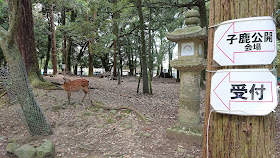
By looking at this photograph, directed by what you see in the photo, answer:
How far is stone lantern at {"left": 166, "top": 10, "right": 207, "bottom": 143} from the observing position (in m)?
3.94

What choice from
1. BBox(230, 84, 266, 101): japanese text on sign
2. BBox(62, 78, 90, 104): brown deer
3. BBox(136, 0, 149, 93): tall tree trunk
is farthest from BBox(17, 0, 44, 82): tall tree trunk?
BBox(230, 84, 266, 101): japanese text on sign

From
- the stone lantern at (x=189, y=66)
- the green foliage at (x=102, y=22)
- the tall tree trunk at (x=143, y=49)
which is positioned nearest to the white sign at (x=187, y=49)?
the stone lantern at (x=189, y=66)

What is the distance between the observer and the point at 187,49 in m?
4.10

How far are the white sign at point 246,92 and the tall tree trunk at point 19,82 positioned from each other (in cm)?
360

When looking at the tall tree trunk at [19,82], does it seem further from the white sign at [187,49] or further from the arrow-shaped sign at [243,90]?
the arrow-shaped sign at [243,90]

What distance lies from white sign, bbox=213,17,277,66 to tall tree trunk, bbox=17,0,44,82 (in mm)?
7386

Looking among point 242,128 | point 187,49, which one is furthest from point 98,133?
point 242,128

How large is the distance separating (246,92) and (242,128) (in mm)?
272

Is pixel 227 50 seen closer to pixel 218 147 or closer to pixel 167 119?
pixel 218 147

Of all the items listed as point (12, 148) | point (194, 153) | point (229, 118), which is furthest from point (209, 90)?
point (12, 148)

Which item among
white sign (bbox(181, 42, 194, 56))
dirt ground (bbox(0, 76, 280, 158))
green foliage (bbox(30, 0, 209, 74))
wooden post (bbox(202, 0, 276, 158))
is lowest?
dirt ground (bbox(0, 76, 280, 158))

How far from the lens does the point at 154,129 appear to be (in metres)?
4.41

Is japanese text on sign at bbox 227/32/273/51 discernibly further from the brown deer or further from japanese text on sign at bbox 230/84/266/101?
the brown deer

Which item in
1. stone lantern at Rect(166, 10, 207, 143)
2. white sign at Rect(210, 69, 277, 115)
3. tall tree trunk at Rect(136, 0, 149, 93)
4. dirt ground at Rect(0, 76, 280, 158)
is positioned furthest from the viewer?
tall tree trunk at Rect(136, 0, 149, 93)
